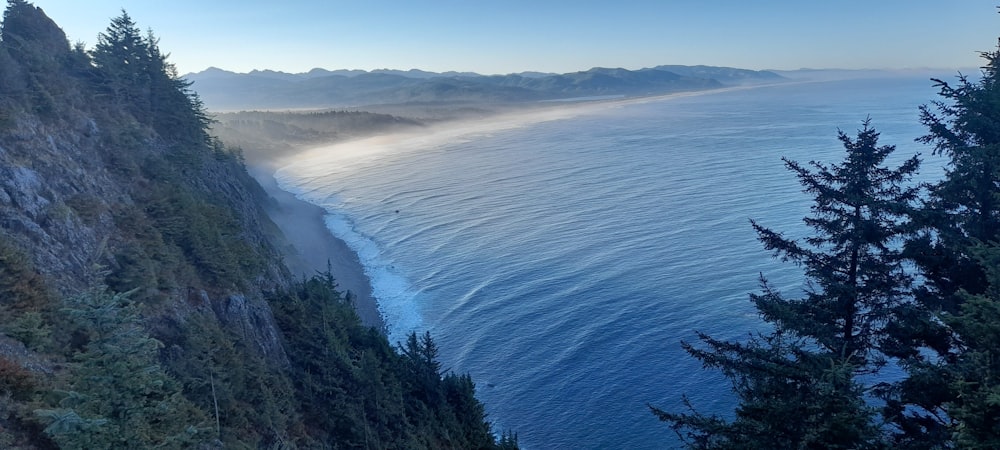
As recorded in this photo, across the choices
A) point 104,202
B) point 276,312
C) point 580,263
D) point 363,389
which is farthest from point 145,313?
point 580,263

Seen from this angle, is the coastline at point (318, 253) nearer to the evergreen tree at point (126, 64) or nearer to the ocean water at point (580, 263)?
the ocean water at point (580, 263)

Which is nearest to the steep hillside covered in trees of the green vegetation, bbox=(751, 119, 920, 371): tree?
the green vegetation

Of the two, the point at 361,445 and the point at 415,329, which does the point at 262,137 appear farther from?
the point at 361,445

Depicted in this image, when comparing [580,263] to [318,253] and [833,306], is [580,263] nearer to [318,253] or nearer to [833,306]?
[318,253]

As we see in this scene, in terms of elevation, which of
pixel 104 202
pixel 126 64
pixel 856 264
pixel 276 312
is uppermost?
pixel 126 64

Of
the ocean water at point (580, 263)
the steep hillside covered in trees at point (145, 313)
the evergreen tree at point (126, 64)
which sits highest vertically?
the evergreen tree at point (126, 64)

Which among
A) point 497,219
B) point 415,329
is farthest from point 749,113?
point 415,329

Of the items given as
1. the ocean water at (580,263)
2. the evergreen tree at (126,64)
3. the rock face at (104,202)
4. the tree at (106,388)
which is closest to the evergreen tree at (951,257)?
the ocean water at (580,263)
